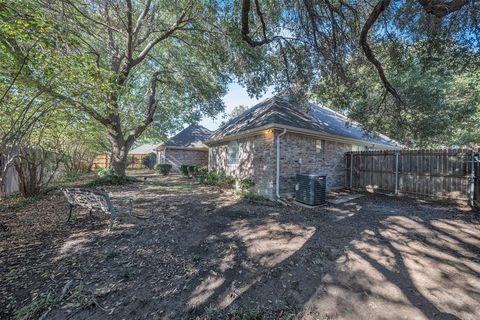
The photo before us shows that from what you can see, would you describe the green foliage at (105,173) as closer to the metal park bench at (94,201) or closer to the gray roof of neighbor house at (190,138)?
the gray roof of neighbor house at (190,138)

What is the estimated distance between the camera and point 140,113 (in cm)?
1630

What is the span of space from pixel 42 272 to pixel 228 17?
29.0 ft

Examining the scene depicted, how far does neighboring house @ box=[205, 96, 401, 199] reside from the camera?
816 cm

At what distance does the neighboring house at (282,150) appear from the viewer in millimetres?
8156

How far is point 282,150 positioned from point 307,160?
5.66 feet

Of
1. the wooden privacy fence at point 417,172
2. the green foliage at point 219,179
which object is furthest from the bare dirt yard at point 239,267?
the green foliage at point 219,179

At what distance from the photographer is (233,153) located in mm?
11016

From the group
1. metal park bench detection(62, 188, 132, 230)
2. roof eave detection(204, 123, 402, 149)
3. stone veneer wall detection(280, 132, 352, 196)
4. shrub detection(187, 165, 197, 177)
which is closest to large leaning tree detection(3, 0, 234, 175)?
metal park bench detection(62, 188, 132, 230)

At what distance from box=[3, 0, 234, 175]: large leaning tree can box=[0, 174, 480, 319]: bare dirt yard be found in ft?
12.6

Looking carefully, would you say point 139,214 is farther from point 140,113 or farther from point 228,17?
point 140,113

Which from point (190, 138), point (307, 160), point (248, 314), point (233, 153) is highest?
point (190, 138)

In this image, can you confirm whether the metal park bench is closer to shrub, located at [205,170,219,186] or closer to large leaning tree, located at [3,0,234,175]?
large leaning tree, located at [3,0,234,175]

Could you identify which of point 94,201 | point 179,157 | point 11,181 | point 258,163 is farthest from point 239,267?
point 179,157

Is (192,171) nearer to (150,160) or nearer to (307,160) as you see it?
(307,160)
